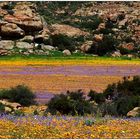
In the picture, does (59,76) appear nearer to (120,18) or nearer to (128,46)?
(128,46)

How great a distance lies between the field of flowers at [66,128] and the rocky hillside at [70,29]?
148 feet

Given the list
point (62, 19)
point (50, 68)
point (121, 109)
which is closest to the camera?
point (121, 109)

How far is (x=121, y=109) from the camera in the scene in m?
14.9

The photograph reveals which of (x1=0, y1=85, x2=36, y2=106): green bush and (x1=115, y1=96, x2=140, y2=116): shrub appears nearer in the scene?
(x1=115, y1=96, x2=140, y2=116): shrub

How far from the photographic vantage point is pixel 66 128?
26.5 feet

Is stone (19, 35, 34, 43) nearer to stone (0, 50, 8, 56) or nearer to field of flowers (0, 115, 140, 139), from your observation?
stone (0, 50, 8, 56)

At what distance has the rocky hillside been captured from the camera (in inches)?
2375

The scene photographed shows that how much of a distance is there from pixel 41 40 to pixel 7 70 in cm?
2394

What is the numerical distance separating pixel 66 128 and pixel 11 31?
172 feet

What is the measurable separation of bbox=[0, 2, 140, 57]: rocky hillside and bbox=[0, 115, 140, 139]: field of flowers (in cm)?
4519

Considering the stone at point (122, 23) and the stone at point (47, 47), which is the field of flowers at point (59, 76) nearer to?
the stone at point (47, 47)

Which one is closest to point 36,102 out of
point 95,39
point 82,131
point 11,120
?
point 11,120

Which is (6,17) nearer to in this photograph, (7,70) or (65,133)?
(7,70)

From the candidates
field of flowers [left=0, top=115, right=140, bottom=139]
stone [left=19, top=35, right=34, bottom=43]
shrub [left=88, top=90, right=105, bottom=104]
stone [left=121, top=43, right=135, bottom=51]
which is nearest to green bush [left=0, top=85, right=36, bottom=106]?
shrub [left=88, top=90, right=105, bottom=104]
